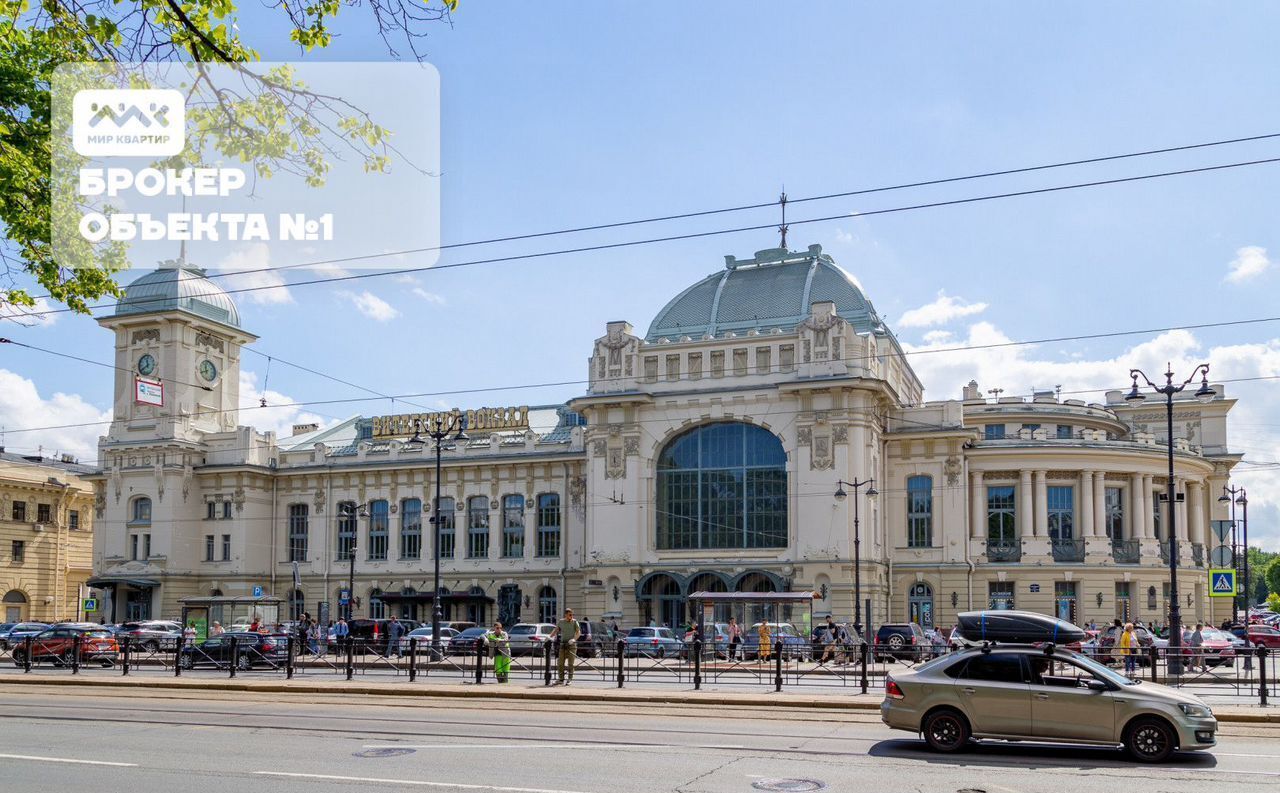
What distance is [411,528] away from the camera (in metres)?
74.1

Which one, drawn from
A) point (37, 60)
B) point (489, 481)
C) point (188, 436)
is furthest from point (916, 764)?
point (188, 436)

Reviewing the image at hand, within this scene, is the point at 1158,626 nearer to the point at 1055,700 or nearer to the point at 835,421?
the point at 835,421

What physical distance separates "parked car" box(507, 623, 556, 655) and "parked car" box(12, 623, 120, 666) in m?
14.8

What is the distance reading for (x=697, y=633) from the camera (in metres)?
45.6

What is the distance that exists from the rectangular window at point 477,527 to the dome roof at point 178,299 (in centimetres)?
2050

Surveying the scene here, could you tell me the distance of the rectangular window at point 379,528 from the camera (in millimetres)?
74562

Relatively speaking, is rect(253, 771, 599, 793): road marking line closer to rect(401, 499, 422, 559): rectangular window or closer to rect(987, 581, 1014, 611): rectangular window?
rect(987, 581, 1014, 611): rectangular window

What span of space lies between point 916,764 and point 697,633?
29.6 meters

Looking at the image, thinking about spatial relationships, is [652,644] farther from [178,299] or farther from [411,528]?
[178,299]

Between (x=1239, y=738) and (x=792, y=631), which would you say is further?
(x=792, y=631)

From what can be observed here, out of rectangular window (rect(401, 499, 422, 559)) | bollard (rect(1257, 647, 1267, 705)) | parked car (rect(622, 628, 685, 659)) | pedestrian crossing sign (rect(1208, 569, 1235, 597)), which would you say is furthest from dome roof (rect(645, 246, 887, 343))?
bollard (rect(1257, 647, 1267, 705))

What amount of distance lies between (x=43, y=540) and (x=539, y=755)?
242ft

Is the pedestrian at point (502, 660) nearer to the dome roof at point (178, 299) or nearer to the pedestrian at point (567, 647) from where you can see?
the pedestrian at point (567, 647)

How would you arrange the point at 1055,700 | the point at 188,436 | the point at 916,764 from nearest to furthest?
the point at 916,764
the point at 1055,700
the point at 188,436
